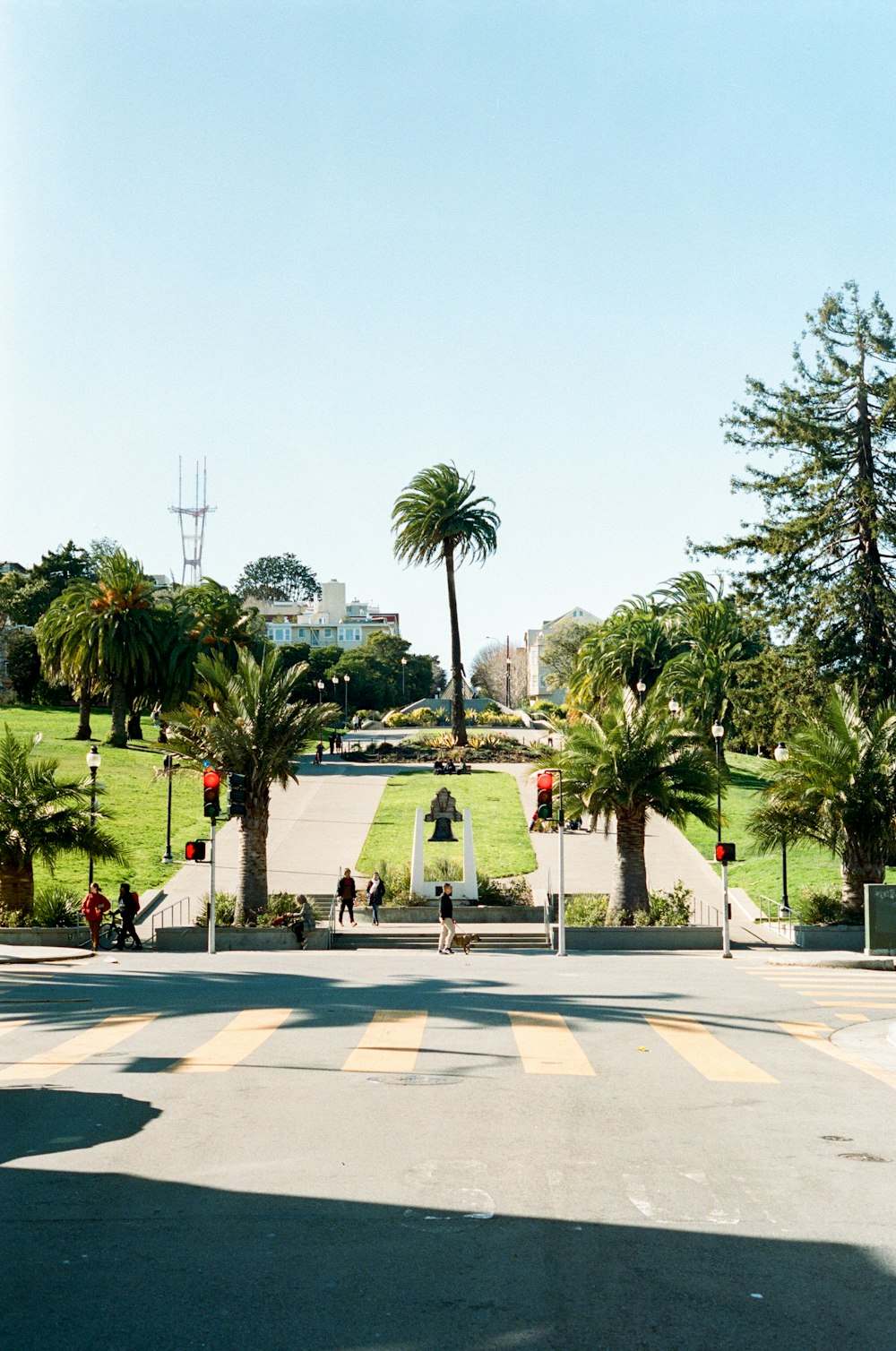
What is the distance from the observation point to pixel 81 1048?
14.6 meters

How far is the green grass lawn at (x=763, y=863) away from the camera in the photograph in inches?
1666

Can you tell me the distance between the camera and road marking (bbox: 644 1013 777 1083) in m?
13.9

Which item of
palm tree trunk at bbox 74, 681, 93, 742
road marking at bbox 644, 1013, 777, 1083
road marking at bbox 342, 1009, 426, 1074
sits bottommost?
road marking at bbox 644, 1013, 777, 1083

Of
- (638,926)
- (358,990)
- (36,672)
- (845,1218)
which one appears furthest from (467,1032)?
(36,672)

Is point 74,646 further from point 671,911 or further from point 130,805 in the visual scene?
point 671,911

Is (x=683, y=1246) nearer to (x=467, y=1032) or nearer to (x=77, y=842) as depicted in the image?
(x=467, y=1032)

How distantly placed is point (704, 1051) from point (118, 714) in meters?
59.0

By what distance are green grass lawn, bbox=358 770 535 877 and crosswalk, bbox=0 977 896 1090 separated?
24028 millimetres

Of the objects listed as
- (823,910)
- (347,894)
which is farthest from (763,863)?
(347,894)

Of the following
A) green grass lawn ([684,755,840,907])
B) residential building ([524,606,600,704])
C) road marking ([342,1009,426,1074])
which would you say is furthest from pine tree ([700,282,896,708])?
residential building ([524,606,600,704])

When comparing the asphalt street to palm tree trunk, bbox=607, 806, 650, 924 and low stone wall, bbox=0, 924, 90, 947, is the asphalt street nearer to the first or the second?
A: low stone wall, bbox=0, 924, 90, 947

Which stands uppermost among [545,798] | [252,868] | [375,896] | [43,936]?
[545,798]

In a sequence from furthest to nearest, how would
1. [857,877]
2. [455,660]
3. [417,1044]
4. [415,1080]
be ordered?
1. [455,660]
2. [857,877]
3. [417,1044]
4. [415,1080]

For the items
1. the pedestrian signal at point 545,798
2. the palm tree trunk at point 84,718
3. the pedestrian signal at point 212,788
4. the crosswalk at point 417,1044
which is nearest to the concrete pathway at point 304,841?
the pedestrian signal at point 212,788
